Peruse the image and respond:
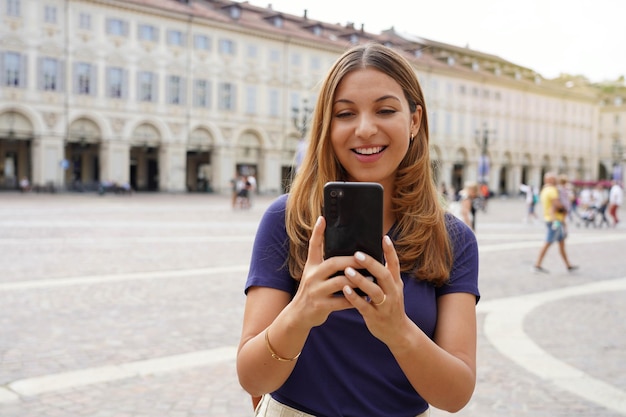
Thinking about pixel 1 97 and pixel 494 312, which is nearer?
pixel 494 312

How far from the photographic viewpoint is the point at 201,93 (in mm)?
47656

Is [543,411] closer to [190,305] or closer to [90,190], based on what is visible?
[190,305]

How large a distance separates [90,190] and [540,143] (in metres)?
50.1

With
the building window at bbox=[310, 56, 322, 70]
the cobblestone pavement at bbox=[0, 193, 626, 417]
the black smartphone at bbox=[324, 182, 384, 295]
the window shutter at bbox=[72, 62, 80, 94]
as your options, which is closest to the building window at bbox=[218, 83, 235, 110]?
the building window at bbox=[310, 56, 322, 70]

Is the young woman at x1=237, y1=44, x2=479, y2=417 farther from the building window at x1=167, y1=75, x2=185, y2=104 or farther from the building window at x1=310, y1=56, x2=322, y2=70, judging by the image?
the building window at x1=310, y1=56, x2=322, y2=70

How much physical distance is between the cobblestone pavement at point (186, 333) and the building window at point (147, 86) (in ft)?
108

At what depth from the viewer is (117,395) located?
469cm

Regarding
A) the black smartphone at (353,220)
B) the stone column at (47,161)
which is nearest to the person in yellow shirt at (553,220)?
the black smartphone at (353,220)

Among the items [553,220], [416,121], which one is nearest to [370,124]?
[416,121]

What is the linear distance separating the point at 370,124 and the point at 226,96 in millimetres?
48324

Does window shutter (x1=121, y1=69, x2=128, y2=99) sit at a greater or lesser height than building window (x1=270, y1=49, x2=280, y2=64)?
lesser

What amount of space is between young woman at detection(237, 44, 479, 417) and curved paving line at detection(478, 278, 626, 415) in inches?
141

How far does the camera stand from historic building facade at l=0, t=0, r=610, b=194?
134 ft

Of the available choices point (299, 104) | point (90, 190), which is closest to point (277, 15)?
point (299, 104)
